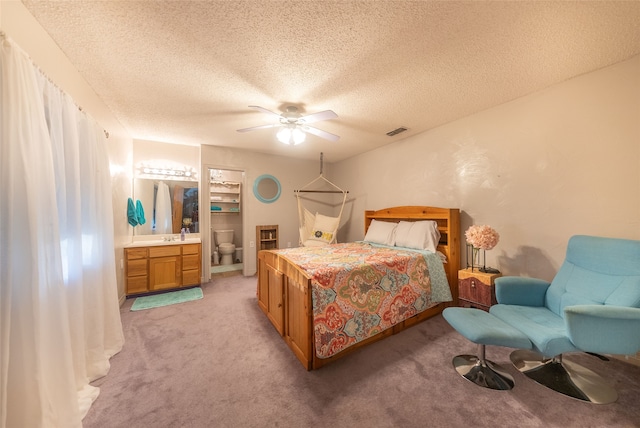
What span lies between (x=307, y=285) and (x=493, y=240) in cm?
199

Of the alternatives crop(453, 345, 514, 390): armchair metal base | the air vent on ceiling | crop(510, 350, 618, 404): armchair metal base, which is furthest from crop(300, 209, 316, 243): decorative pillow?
crop(510, 350, 618, 404): armchair metal base

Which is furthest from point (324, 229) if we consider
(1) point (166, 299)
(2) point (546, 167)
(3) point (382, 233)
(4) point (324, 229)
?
(2) point (546, 167)

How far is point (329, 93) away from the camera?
2172 millimetres

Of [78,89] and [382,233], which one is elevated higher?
[78,89]

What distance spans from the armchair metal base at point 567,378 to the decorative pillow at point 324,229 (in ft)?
8.85

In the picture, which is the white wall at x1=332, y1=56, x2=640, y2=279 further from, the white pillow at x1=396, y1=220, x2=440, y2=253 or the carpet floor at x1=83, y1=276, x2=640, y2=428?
the carpet floor at x1=83, y1=276, x2=640, y2=428

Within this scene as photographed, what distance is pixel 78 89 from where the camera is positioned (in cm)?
184

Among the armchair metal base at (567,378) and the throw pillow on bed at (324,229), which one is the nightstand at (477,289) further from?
the throw pillow on bed at (324,229)

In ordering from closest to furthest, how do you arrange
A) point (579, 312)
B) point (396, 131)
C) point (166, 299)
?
point (579, 312)
point (166, 299)
point (396, 131)

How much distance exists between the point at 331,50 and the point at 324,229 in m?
2.91

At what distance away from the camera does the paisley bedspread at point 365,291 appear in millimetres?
1733

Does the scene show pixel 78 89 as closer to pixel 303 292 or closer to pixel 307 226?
pixel 303 292

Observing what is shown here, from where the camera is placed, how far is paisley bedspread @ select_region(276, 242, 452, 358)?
173 centimetres

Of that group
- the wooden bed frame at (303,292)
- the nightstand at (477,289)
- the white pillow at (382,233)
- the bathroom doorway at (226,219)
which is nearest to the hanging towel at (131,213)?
the bathroom doorway at (226,219)
